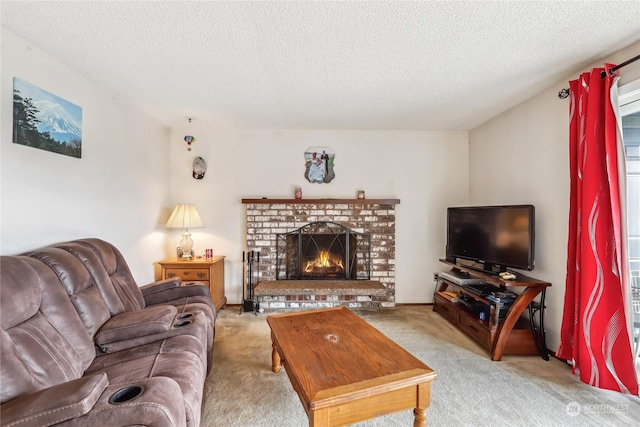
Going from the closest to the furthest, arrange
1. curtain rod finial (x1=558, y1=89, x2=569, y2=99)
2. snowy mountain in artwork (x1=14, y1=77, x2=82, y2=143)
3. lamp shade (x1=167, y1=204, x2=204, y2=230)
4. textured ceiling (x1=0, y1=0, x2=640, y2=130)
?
textured ceiling (x1=0, y1=0, x2=640, y2=130) < snowy mountain in artwork (x1=14, y1=77, x2=82, y2=143) < curtain rod finial (x1=558, y1=89, x2=569, y2=99) < lamp shade (x1=167, y1=204, x2=204, y2=230)

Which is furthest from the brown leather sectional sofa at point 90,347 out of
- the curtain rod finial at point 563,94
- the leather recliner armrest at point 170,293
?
the curtain rod finial at point 563,94

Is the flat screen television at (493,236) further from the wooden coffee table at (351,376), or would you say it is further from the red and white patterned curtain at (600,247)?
the wooden coffee table at (351,376)

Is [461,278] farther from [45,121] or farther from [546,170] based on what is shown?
[45,121]

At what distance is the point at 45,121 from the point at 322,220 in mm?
2704

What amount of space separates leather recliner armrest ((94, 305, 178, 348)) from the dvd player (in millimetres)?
2645

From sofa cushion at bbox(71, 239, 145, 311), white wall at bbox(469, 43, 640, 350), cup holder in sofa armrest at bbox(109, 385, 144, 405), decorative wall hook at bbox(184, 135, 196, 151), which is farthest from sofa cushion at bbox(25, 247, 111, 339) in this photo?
white wall at bbox(469, 43, 640, 350)

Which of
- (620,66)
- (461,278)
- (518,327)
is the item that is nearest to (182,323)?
(461,278)

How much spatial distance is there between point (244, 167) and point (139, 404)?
10.1ft

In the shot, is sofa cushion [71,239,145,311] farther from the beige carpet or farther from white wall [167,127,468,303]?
white wall [167,127,468,303]

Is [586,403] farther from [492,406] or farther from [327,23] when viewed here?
[327,23]

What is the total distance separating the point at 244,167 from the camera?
376 cm

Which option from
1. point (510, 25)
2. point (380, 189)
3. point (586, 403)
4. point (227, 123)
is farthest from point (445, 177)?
point (227, 123)

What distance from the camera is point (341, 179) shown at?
3814mm

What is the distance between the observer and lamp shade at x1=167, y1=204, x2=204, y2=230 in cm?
331
